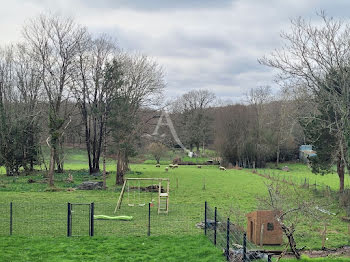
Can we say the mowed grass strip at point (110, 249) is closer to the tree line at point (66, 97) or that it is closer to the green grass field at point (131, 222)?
the green grass field at point (131, 222)

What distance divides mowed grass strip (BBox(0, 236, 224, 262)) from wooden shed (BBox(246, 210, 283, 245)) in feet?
5.91

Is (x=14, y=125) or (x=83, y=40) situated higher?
(x=83, y=40)

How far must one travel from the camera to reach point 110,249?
11.7 m

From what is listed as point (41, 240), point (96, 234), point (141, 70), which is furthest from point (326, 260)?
point (141, 70)

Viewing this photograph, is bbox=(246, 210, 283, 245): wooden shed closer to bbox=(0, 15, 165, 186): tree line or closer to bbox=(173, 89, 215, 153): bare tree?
bbox=(0, 15, 165, 186): tree line

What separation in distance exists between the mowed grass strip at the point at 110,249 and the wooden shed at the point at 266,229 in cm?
180

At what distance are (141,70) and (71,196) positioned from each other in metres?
18.1

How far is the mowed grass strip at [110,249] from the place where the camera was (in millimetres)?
10805

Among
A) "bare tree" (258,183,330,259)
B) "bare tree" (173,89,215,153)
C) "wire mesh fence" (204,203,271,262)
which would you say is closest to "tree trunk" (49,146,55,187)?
"wire mesh fence" (204,203,271,262)

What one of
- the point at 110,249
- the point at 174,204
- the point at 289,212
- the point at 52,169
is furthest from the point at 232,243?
the point at 52,169

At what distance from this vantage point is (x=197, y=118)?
70.2m

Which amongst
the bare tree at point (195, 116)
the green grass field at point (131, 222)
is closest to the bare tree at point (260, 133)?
the bare tree at point (195, 116)

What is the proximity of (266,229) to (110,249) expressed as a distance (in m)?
5.33

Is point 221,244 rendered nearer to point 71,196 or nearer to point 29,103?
point 71,196
